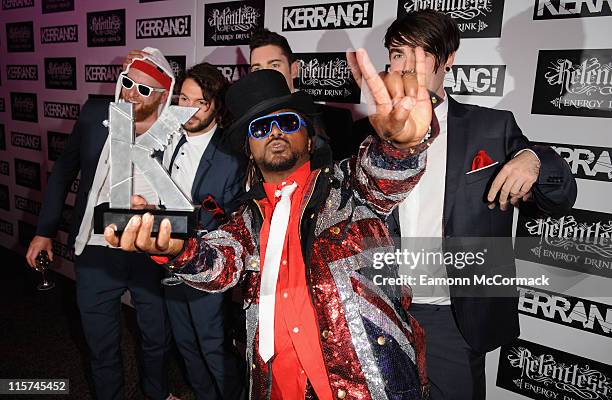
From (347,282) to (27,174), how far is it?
5732mm

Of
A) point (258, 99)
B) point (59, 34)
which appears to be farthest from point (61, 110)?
point (258, 99)

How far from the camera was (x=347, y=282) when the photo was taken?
1374 millimetres

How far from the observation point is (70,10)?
16.0 feet

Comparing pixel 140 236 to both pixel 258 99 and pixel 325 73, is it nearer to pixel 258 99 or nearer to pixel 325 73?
pixel 258 99

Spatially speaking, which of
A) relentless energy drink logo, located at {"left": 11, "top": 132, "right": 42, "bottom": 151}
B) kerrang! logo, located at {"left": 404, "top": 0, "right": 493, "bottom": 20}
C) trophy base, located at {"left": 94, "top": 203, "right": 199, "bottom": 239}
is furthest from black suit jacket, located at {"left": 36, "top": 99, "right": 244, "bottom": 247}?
relentless energy drink logo, located at {"left": 11, "top": 132, "right": 42, "bottom": 151}

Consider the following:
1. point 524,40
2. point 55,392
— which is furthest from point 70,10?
point 524,40

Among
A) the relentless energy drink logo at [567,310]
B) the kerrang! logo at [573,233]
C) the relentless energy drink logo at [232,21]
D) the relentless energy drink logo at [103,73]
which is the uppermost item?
the relentless energy drink logo at [232,21]

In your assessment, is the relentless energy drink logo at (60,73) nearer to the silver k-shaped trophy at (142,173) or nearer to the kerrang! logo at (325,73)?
the kerrang! logo at (325,73)

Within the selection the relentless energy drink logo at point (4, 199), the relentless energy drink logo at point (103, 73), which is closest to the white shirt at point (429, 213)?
the relentless energy drink logo at point (103, 73)

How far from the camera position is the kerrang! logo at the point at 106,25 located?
4422mm

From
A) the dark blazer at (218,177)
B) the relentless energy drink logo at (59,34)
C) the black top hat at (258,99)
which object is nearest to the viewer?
the black top hat at (258,99)

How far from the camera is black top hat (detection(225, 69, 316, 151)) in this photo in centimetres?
161

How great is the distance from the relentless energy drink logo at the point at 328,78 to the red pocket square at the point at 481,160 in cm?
139

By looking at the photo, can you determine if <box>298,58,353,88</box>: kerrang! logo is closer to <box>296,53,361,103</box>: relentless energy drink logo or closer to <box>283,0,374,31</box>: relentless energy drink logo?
<box>296,53,361,103</box>: relentless energy drink logo
